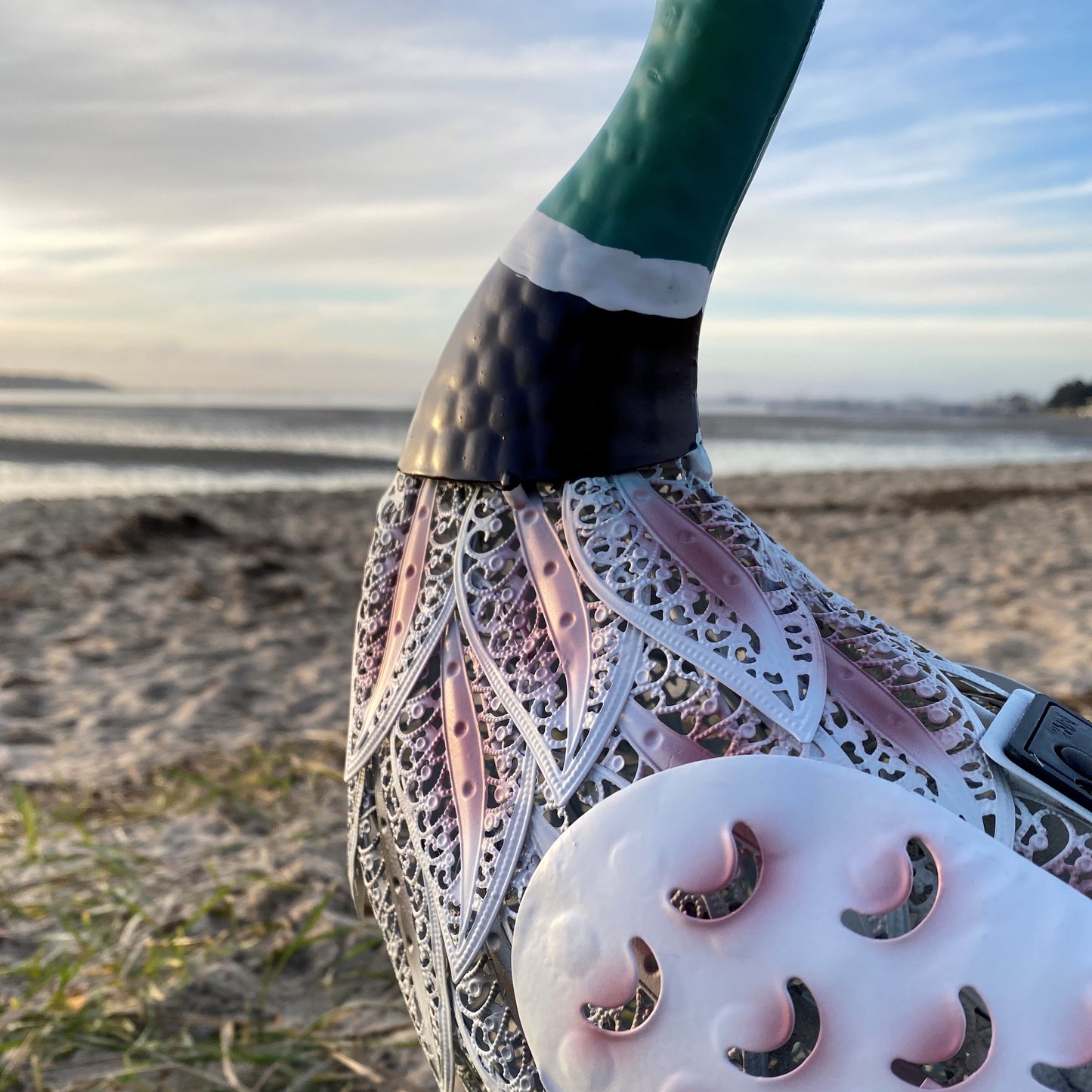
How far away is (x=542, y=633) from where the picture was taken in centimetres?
69

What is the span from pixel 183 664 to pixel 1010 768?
3353 millimetres

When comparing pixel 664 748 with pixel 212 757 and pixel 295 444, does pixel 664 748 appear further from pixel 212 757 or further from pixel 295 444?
pixel 295 444

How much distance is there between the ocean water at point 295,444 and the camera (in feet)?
32.9

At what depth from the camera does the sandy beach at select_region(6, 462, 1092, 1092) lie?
1580 millimetres

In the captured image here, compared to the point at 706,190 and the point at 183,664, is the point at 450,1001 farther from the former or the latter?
the point at 183,664

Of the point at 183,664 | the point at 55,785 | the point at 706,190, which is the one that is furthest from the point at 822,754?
the point at 183,664

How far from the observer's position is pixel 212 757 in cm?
273

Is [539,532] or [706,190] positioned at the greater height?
[706,190]

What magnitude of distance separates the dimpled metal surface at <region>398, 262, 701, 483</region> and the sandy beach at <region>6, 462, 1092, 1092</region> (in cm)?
113

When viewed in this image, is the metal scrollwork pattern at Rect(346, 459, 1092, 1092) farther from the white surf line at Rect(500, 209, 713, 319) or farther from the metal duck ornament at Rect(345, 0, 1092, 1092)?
the white surf line at Rect(500, 209, 713, 319)

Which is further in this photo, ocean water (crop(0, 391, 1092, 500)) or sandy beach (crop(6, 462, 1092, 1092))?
ocean water (crop(0, 391, 1092, 500))

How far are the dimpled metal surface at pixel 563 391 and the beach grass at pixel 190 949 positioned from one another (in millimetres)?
1150

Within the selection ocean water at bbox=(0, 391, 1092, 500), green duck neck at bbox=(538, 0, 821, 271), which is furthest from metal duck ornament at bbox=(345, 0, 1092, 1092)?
ocean water at bbox=(0, 391, 1092, 500)

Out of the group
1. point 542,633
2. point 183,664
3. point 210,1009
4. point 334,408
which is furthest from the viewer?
point 334,408
